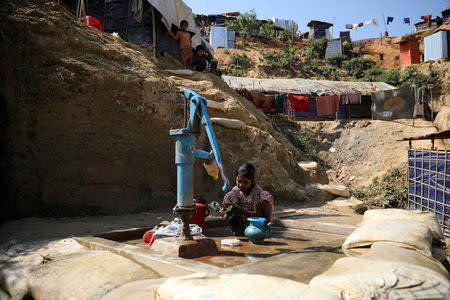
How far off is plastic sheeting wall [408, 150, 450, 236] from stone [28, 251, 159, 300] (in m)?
7.50

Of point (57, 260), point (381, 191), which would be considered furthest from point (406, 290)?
point (381, 191)

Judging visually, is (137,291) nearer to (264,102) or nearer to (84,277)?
(84,277)

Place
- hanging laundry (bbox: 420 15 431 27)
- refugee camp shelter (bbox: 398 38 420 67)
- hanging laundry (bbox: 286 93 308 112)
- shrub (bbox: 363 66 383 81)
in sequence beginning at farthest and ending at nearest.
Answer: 1. hanging laundry (bbox: 420 15 431 27)
2. shrub (bbox: 363 66 383 81)
3. refugee camp shelter (bbox: 398 38 420 67)
4. hanging laundry (bbox: 286 93 308 112)

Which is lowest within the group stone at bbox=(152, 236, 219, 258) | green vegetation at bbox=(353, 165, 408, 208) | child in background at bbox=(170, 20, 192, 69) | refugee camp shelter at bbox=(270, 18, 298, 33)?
green vegetation at bbox=(353, 165, 408, 208)

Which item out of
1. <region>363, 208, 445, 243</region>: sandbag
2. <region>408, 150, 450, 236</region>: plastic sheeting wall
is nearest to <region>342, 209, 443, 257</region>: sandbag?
<region>363, 208, 445, 243</region>: sandbag

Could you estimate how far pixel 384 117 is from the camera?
15141mm

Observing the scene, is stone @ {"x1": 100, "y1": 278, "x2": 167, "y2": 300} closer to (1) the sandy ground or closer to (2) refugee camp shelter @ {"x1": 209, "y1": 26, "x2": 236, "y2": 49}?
(1) the sandy ground

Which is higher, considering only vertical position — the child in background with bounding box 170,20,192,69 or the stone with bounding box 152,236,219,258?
the child in background with bounding box 170,20,192,69

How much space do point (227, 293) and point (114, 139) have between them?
431 centimetres

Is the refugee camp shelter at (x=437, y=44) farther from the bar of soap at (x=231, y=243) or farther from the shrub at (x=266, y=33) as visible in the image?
the bar of soap at (x=231, y=243)

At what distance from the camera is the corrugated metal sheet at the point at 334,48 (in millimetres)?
28719

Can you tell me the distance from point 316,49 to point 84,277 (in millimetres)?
31183

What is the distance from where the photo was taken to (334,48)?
1142 inches

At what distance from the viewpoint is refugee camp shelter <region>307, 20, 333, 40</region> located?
112ft
